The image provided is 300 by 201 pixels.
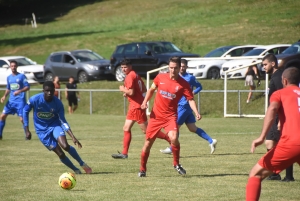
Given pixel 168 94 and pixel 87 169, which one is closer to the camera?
pixel 168 94

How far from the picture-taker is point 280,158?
754cm

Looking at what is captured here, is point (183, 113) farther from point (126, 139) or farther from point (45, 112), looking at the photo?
point (45, 112)

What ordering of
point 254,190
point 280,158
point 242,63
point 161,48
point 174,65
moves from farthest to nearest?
point 161,48 < point 242,63 < point 174,65 < point 254,190 < point 280,158

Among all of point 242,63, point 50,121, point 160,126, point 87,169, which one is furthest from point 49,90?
point 242,63

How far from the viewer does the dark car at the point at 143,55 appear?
31469mm

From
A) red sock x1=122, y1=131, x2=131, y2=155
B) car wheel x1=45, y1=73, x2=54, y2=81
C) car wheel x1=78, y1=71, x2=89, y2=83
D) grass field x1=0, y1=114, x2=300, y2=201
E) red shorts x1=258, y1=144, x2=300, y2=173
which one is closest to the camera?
red shorts x1=258, y1=144, x2=300, y2=173

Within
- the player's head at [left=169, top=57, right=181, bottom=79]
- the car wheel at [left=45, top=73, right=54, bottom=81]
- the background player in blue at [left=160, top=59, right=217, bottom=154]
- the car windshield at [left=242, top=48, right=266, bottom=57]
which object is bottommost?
the car wheel at [left=45, top=73, right=54, bottom=81]

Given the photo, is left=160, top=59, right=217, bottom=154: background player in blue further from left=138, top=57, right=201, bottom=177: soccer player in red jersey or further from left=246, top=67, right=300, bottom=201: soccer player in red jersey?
left=246, top=67, right=300, bottom=201: soccer player in red jersey

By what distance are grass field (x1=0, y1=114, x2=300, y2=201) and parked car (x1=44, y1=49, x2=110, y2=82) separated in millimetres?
14297

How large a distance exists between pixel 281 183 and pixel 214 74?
20.1 m

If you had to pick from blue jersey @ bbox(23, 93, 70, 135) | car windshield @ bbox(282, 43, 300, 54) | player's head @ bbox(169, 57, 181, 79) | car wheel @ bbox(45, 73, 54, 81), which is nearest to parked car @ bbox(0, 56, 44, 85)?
car wheel @ bbox(45, 73, 54, 81)

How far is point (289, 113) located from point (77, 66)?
2744 centimetres

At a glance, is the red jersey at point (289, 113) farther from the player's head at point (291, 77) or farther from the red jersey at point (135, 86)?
the red jersey at point (135, 86)

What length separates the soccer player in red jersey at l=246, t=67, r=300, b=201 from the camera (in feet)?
24.6
